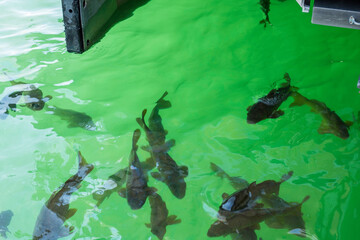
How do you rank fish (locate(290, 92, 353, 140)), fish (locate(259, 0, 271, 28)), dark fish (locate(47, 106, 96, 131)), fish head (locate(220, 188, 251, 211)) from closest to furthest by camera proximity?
fish head (locate(220, 188, 251, 211)), fish (locate(290, 92, 353, 140)), dark fish (locate(47, 106, 96, 131)), fish (locate(259, 0, 271, 28))

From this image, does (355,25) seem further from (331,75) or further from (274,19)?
(274,19)

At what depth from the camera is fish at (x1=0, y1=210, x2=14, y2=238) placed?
3674mm

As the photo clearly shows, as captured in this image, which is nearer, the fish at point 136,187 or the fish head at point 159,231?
the fish head at point 159,231

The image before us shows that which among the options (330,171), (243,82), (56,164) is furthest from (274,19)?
(56,164)

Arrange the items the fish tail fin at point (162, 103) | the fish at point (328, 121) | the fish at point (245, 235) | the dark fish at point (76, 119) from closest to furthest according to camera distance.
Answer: the fish at point (245, 235)
the fish at point (328, 121)
the dark fish at point (76, 119)
the fish tail fin at point (162, 103)

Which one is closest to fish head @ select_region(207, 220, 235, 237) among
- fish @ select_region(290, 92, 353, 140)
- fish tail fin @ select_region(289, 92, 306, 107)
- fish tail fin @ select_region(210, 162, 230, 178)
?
fish tail fin @ select_region(210, 162, 230, 178)

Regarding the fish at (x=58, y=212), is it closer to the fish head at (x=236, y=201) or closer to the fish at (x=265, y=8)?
the fish head at (x=236, y=201)

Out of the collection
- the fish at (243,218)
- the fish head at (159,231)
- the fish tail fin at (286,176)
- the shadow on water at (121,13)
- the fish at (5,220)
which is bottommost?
the fish at (5,220)

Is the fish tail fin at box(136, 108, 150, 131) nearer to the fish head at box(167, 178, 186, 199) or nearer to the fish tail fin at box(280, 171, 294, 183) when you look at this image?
the fish head at box(167, 178, 186, 199)

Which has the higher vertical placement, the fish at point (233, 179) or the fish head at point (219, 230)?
the fish at point (233, 179)

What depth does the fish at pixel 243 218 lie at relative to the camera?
3508 mm

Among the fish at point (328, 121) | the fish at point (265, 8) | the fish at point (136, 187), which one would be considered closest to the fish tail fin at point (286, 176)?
the fish at point (328, 121)

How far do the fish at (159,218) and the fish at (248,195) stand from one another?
49 cm

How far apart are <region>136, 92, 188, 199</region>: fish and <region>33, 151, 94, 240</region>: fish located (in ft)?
2.31
